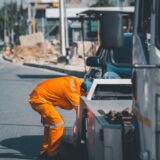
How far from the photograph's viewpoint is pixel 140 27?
22.0ft

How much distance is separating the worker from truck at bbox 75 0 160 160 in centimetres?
146

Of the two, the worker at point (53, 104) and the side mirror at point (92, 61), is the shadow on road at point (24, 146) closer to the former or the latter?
the worker at point (53, 104)

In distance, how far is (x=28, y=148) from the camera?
11.1 metres

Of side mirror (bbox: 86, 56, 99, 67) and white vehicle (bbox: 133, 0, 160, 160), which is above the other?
white vehicle (bbox: 133, 0, 160, 160)

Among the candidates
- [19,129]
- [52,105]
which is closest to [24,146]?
[52,105]

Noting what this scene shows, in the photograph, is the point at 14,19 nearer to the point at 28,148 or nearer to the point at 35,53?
the point at 35,53

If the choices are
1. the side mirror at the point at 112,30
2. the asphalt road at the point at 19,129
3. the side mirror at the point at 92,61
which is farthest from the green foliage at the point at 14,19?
the side mirror at the point at 112,30

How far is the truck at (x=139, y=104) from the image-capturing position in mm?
5750

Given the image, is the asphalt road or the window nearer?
the window

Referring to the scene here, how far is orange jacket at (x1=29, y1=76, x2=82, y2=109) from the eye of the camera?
30.2ft

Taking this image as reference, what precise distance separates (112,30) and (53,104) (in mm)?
4089

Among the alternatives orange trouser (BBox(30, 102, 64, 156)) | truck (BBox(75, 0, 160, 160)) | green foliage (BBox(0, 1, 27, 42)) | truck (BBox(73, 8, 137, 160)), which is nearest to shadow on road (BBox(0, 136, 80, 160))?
orange trouser (BBox(30, 102, 64, 156))

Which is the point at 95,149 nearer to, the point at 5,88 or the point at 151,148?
the point at 151,148

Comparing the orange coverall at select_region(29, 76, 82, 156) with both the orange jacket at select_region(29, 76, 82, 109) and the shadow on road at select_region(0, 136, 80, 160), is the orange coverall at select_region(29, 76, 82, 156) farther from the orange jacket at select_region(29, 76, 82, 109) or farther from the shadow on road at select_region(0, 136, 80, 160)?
the shadow on road at select_region(0, 136, 80, 160)
